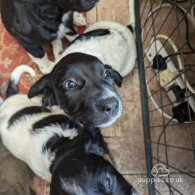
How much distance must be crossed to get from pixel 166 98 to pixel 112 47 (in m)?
0.47

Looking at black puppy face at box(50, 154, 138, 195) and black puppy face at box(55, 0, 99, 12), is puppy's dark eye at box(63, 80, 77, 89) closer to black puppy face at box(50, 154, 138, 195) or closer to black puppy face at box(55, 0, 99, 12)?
black puppy face at box(50, 154, 138, 195)

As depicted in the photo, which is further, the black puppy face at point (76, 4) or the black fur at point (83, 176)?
the black puppy face at point (76, 4)

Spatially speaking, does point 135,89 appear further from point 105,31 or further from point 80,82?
point 80,82

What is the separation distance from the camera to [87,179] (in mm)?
1379

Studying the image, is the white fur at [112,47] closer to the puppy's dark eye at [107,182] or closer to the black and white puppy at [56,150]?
the black and white puppy at [56,150]

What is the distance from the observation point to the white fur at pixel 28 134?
1748 mm

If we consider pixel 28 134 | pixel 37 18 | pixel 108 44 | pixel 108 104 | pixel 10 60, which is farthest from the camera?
pixel 10 60

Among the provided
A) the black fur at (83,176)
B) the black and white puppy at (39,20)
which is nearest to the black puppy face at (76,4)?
the black and white puppy at (39,20)

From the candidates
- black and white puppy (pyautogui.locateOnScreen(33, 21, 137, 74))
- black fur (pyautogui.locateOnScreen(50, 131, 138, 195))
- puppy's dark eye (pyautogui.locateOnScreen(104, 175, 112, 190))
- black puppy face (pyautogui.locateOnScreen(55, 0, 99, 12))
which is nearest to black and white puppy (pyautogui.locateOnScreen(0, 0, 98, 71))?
black puppy face (pyautogui.locateOnScreen(55, 0, 99, 12))

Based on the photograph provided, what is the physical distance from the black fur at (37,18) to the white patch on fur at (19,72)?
105mm

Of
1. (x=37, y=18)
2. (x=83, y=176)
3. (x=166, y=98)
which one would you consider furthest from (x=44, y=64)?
(x=83, y=176)

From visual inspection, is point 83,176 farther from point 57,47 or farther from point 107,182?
point 57,47

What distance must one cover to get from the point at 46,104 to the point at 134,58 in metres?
0.72

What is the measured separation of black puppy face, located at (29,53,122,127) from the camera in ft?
4.99
